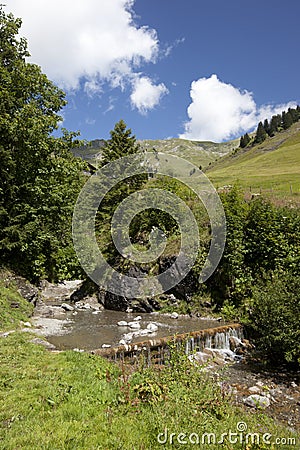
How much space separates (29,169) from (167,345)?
12.3 metres

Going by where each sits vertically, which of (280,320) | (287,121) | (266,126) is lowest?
(280,320)

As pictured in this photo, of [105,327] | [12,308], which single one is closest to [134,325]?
[105,327]

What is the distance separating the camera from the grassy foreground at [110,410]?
4.00 m

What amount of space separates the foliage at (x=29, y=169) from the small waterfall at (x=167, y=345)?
8443 millimetres

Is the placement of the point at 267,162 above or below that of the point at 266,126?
below

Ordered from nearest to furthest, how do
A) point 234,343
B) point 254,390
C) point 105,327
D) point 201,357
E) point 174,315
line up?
point 254,390
point 201,357
point 234,343
point 105,327
point 174,315

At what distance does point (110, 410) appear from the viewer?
4820 millimetres

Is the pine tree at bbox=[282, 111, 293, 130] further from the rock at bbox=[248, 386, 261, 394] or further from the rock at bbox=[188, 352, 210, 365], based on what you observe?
the rock at bbox=[248, 386, 261, 394]

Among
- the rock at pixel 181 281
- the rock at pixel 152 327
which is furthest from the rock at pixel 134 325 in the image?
the rock at pixel 181 281

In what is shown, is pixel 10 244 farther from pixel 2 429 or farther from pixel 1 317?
pixel 2 429

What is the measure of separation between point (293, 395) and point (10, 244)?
13379mm

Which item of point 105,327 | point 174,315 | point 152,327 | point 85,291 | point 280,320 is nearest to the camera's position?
point 280,320

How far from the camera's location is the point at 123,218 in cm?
2334

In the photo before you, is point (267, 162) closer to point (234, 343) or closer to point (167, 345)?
point (234, 343)
